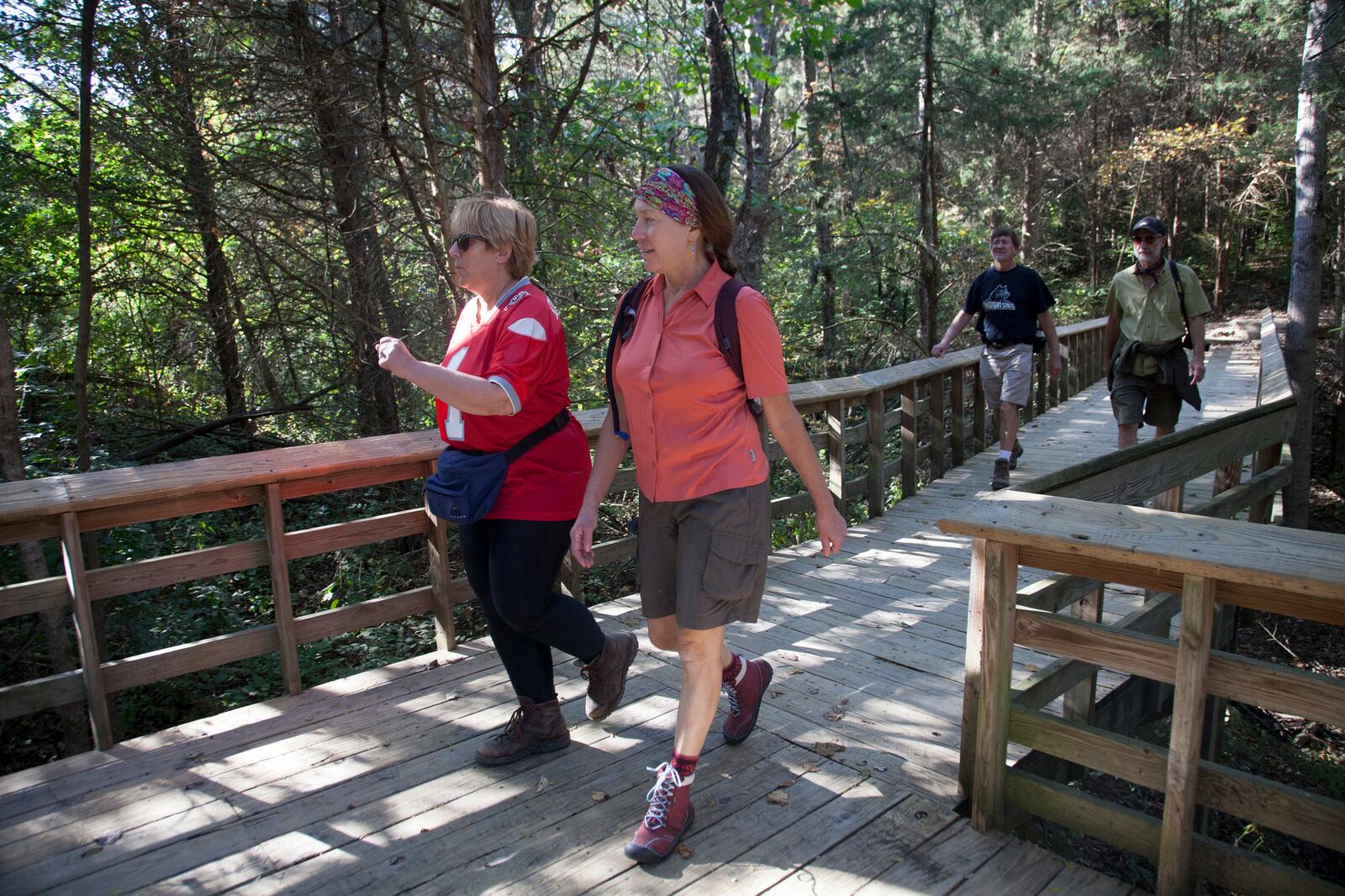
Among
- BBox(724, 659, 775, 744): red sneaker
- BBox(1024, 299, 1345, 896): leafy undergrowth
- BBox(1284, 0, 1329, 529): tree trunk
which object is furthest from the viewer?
BBox(1284, 0, 1329, 529): tree trunk

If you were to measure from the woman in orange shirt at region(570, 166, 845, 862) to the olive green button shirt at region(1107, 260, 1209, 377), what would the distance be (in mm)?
3943

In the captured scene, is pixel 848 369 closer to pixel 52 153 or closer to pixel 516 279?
pixel 52 153

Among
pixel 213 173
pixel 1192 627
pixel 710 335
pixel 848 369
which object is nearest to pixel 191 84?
pixel 213 173

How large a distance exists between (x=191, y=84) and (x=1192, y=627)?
21.0 feet

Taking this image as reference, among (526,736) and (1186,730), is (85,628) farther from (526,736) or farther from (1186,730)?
(1186,730)

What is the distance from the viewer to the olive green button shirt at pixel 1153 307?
5398 mm

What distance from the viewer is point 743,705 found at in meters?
3.09

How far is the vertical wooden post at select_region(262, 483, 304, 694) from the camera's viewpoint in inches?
136

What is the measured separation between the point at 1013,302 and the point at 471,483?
5321 mm

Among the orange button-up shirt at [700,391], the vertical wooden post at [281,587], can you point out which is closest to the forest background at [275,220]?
the vertical wooden post at [281,587]

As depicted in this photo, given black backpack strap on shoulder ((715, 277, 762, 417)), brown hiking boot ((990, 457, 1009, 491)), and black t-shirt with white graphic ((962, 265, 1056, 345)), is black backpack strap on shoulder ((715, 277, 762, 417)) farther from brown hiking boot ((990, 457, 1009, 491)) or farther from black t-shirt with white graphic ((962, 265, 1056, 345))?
brown hiking boot ((990, 457, 1009, 491))

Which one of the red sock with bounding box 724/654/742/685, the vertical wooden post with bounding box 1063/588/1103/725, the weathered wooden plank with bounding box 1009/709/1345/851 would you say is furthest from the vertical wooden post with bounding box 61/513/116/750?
the vertical wooden post with bounding box 1063/588/1103/725

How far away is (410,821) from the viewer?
2660 millimetres

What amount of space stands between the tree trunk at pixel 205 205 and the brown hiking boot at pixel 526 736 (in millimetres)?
4960
